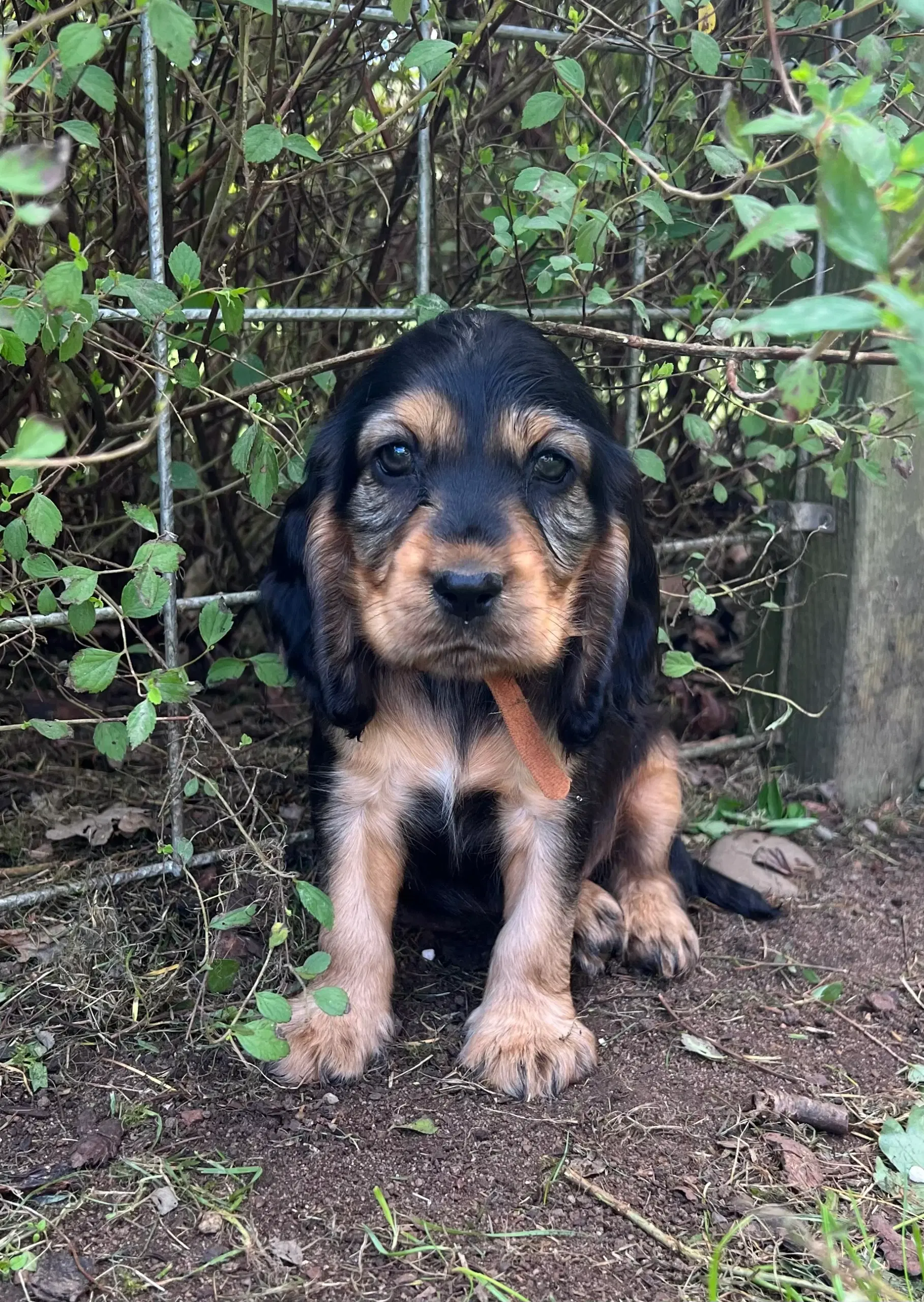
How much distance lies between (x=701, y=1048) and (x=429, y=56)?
8.09ft

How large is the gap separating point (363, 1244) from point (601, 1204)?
48 centimetres

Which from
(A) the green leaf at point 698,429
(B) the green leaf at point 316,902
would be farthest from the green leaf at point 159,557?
(A) the green leaf at point 698,429

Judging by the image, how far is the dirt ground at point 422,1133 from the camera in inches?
79.7

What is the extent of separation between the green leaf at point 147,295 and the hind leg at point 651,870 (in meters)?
1.97

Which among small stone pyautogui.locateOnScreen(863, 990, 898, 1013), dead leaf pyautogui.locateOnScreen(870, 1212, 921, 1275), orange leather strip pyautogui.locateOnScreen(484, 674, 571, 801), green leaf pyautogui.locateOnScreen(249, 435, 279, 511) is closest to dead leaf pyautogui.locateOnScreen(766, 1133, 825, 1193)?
dead leaf pyautogui.locateOnScreen(870, 1212, 921, 1275)

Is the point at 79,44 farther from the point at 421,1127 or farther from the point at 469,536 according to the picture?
the point at 421,1127

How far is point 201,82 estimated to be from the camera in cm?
345

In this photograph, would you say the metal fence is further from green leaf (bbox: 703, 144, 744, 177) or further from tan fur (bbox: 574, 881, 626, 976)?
tan fur (bbox: 574, 881, 626, 976)

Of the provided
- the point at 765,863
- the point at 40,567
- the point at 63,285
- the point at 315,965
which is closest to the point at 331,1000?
the point at 315,965

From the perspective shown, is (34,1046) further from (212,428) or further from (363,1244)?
(212,428)

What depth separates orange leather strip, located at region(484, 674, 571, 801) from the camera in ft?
8.90

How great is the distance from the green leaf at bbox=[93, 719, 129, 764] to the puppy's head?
469 mm

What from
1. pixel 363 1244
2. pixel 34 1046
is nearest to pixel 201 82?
pixel 34 1046

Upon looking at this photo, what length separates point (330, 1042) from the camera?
2637mm
